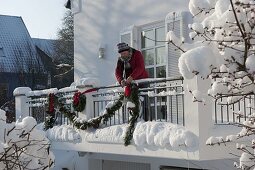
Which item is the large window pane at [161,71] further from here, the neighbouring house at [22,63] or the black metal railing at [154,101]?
the neighbouring house at [22,63]

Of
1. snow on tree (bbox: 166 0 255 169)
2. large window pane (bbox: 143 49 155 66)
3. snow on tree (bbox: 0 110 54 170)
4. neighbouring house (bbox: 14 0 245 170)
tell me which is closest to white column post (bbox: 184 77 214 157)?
neighbouring house (bbox: 14 0 245 170)

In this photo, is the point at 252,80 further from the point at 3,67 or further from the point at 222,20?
the point at 3,67

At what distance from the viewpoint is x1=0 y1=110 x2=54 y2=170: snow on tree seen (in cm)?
648

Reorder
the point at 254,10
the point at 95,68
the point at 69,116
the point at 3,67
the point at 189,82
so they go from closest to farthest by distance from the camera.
Answer: 1. the point at 254,10
2. the point at 189,82
3. the point at 69,116
4. the point at 95,68
5. the point at 3,67

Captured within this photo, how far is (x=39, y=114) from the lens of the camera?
42.6 ft

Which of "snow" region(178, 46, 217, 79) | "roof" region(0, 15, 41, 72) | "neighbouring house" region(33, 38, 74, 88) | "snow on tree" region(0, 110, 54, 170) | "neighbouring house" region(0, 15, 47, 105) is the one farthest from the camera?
"roof" region(0, 15, 41, 72)

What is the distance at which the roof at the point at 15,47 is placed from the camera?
40000mm

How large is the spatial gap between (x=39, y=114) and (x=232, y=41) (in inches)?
383

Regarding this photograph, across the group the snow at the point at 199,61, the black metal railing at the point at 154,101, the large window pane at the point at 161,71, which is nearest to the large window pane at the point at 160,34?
the large window pane at the point at 161,71

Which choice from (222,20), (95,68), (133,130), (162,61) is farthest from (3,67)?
(222,20)

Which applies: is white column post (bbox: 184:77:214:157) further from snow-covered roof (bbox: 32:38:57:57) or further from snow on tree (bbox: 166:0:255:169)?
snow-covered roof (bbox: 32:38:57:57)

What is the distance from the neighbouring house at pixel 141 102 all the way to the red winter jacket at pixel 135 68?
24 cm

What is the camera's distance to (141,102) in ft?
29.9

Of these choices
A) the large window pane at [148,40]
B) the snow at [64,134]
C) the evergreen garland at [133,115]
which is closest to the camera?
the evergreen garland at [133,115]
